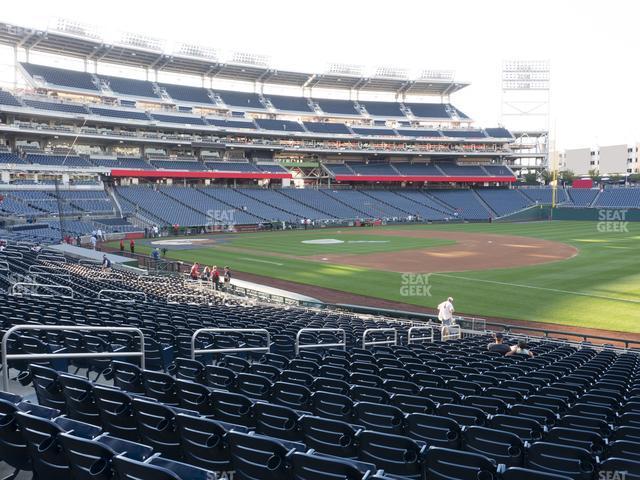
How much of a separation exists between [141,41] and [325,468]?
82.2 m

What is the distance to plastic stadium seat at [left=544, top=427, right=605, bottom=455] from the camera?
17.8ft

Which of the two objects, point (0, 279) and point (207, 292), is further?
point (207, 292)

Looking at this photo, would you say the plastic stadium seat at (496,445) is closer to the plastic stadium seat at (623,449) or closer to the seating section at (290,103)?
the plastic stadium seat at (623,449)

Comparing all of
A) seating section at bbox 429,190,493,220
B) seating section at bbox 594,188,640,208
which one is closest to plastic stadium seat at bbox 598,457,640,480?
seating section at bbox 429,190,493,220

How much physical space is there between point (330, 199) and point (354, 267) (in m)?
46.4

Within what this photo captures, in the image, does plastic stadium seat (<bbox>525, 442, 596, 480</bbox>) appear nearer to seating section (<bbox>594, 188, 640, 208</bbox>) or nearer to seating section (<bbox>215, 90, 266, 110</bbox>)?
seating section (<bbox>215, 90, 266, 110</bbox>)

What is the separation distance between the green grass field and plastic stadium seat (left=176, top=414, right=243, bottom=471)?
67.5ft

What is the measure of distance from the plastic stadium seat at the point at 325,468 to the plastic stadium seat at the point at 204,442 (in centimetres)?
91

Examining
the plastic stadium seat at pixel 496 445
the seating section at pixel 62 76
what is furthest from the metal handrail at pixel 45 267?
the seating section at pixel 62 76

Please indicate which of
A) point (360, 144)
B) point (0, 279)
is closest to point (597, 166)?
point (360, 144)

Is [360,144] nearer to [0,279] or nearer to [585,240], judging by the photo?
[585,240]

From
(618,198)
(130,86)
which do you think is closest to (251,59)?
(130,86)

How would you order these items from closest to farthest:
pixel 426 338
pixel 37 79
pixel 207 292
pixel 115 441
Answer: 1. pixel 115 441
2. pixel 426 338
3. pixel 207 292
4. pixel 37 79

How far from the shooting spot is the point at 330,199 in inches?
3292
